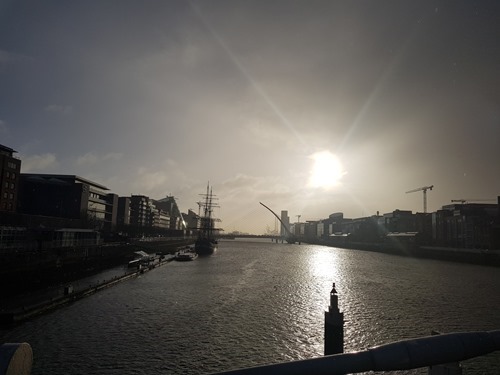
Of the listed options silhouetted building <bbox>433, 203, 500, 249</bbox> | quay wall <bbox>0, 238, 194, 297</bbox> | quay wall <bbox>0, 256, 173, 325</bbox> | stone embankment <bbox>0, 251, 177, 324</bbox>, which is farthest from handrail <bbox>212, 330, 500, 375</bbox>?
silhouetted building <bbox>433, 203, 500, 249</bbox>

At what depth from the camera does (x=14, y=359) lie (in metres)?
2.91

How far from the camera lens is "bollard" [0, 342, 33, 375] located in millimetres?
2834

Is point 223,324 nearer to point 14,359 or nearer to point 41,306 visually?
point 41,306

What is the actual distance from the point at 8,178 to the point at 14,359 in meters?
115

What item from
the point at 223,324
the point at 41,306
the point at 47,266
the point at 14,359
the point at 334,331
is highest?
the point at 14,359

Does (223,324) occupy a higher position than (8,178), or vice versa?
(8,178)

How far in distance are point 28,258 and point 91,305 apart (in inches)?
956

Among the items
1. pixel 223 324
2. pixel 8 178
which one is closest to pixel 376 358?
pixel 223 324

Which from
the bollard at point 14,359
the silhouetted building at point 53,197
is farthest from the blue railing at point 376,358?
the silhouetted building at point 53,197

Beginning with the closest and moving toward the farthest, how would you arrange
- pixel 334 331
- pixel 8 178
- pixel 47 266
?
pixel 334 331 → pixel 47 266 → pixel 8 178

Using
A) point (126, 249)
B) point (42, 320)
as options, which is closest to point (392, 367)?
point (42, 320)

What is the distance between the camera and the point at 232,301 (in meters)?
42.1

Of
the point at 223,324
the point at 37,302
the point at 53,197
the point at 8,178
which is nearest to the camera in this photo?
the point at 223,324

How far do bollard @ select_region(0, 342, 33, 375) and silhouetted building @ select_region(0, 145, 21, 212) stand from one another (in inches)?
4323
